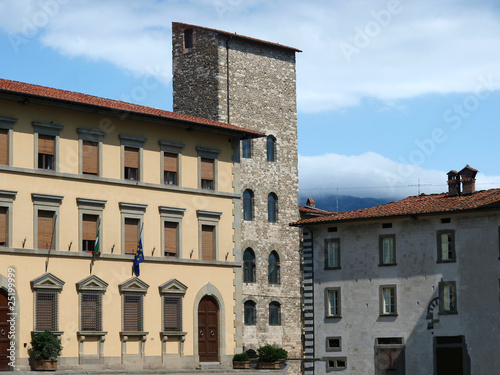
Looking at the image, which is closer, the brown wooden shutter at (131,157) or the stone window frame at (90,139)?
the stone window frame at (90,139)

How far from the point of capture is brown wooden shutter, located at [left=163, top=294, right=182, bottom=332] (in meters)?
43.6

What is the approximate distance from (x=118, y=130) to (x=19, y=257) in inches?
274

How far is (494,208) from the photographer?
171 ft

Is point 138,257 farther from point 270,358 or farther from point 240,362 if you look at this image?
point 270,358

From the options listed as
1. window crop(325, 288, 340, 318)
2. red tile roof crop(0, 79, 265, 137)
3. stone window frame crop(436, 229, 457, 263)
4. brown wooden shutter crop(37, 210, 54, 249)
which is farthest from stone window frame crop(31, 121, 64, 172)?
stone window frame crop(436, 229, 457, 263)

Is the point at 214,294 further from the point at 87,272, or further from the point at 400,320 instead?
the point at 400,320

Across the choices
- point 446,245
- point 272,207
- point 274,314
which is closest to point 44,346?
point 446,245

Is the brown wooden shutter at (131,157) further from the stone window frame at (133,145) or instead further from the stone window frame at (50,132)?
the stone window frame at (50,132)

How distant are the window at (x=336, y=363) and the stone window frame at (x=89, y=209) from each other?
1896cm

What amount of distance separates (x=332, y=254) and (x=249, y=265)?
5136mm

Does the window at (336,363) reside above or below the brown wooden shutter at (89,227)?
below

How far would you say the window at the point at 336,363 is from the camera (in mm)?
56188

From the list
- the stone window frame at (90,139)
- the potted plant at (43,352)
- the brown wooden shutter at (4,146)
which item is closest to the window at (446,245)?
the stone window frame at (90,139)

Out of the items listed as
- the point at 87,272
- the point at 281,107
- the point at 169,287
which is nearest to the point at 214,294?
the point at 169,287
